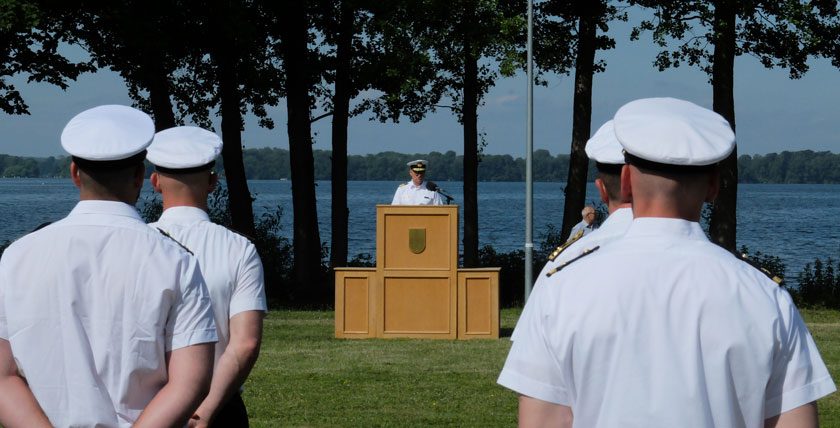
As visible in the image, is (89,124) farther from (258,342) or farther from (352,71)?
(352,71)

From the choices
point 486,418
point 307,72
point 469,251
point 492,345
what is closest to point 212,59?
point 307,72

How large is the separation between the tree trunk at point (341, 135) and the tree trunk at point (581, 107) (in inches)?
224

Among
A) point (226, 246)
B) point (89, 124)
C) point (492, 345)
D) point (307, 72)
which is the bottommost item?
point (492, 345)

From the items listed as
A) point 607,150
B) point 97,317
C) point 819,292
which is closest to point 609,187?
point 607,150

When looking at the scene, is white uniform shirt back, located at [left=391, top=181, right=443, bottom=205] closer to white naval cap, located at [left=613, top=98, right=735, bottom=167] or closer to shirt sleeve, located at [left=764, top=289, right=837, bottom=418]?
white naval cap, located at [left=613, top=98, right=735, bottom=167]

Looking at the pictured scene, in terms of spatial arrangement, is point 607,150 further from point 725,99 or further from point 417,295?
point 725,99

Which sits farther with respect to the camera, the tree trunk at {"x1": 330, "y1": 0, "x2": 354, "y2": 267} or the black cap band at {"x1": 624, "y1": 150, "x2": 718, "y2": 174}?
the tree trunk at {"x1": 330, "y1": 0, "x2": 354, "y2": 267}

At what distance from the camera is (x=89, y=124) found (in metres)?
3.30

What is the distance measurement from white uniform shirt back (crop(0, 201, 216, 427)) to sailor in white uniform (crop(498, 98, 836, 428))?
996mm

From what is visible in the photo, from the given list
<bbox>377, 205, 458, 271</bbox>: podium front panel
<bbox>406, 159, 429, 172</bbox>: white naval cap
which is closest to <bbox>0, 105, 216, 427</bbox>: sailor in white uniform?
<bbox>377, 205, 458, 271</bbox>: podium front panel

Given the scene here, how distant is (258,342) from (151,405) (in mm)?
1020

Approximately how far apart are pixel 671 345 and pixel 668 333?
0.03 meters

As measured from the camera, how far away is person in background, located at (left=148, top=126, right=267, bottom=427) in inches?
159

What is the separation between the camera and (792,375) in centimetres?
267
